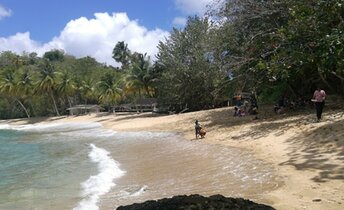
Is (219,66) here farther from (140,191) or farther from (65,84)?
(65,84)

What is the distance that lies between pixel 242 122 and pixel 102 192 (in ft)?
41.3

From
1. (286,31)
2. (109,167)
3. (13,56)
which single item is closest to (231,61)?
(109,167)

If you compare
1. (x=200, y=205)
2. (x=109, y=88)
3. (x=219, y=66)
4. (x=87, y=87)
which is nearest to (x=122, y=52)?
(x=87, y=87)

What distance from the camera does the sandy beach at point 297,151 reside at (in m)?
8.01

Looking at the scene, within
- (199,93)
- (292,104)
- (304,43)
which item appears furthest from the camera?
(199,93)

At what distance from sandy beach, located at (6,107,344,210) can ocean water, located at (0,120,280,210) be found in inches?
21.2

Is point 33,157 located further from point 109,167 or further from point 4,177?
point 109,167

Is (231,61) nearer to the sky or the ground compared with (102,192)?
nearer to the sky

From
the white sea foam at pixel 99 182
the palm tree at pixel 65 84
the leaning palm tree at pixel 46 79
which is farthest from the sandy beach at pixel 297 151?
the leaning palm tree at pixel 46 79

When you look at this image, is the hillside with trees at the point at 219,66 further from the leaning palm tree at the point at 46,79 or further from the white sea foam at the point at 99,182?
the white sea foam at the point at 99,182

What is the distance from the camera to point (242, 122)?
75.0 feet

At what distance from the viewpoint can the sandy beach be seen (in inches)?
315

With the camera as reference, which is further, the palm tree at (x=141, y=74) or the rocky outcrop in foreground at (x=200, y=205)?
the palm tree at (x=141, y=74)

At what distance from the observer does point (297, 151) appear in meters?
13.0
